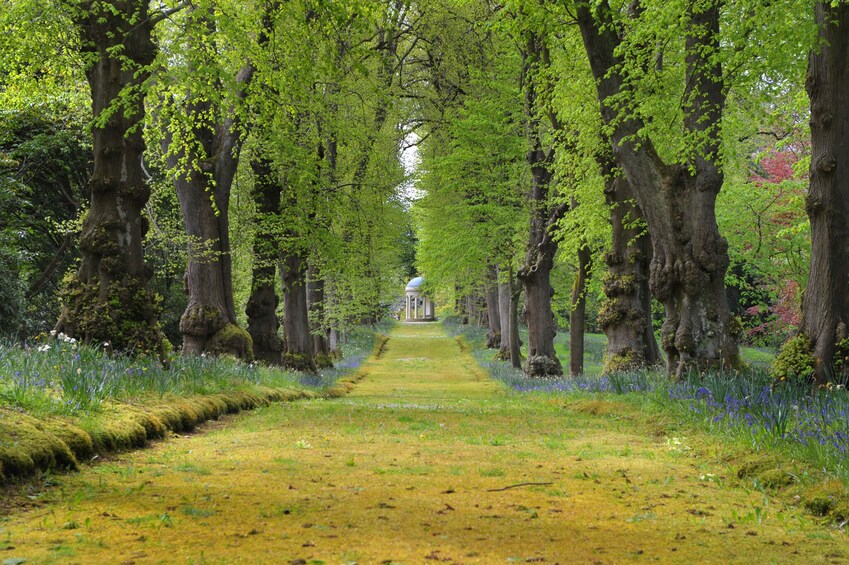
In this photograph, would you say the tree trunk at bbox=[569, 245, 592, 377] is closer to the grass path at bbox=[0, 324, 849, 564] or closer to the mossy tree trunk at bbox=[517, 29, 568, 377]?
the mossy tree trunk at bbox=[517, 29, 568, 377]

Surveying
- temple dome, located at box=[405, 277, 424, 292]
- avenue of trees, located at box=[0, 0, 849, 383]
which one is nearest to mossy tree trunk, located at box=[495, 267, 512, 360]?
avenue of trees, located at box=[0, 0, 849, 383]

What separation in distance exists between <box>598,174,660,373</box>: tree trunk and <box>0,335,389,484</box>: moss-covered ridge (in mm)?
9024

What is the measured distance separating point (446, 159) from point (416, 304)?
6882 centimetres

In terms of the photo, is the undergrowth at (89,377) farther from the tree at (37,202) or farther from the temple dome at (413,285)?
the temple dome at (413,285)

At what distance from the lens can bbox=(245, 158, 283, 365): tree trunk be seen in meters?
17.4

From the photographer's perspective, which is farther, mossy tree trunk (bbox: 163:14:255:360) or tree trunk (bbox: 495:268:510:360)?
tree trunk (bbox: 495:268:510:360)

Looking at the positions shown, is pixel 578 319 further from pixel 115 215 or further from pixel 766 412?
pixel 766 412

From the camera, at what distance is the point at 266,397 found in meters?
11.5

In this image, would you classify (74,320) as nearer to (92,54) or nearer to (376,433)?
(92,54)

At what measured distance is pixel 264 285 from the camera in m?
17.7

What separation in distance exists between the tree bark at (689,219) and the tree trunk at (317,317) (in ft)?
49.5

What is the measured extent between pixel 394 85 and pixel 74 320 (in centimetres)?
1507

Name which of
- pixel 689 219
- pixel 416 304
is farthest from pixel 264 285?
pixel 416 304

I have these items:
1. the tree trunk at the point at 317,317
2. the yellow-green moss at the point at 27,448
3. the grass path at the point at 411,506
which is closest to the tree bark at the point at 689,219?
the grass path at the point at 411,506
